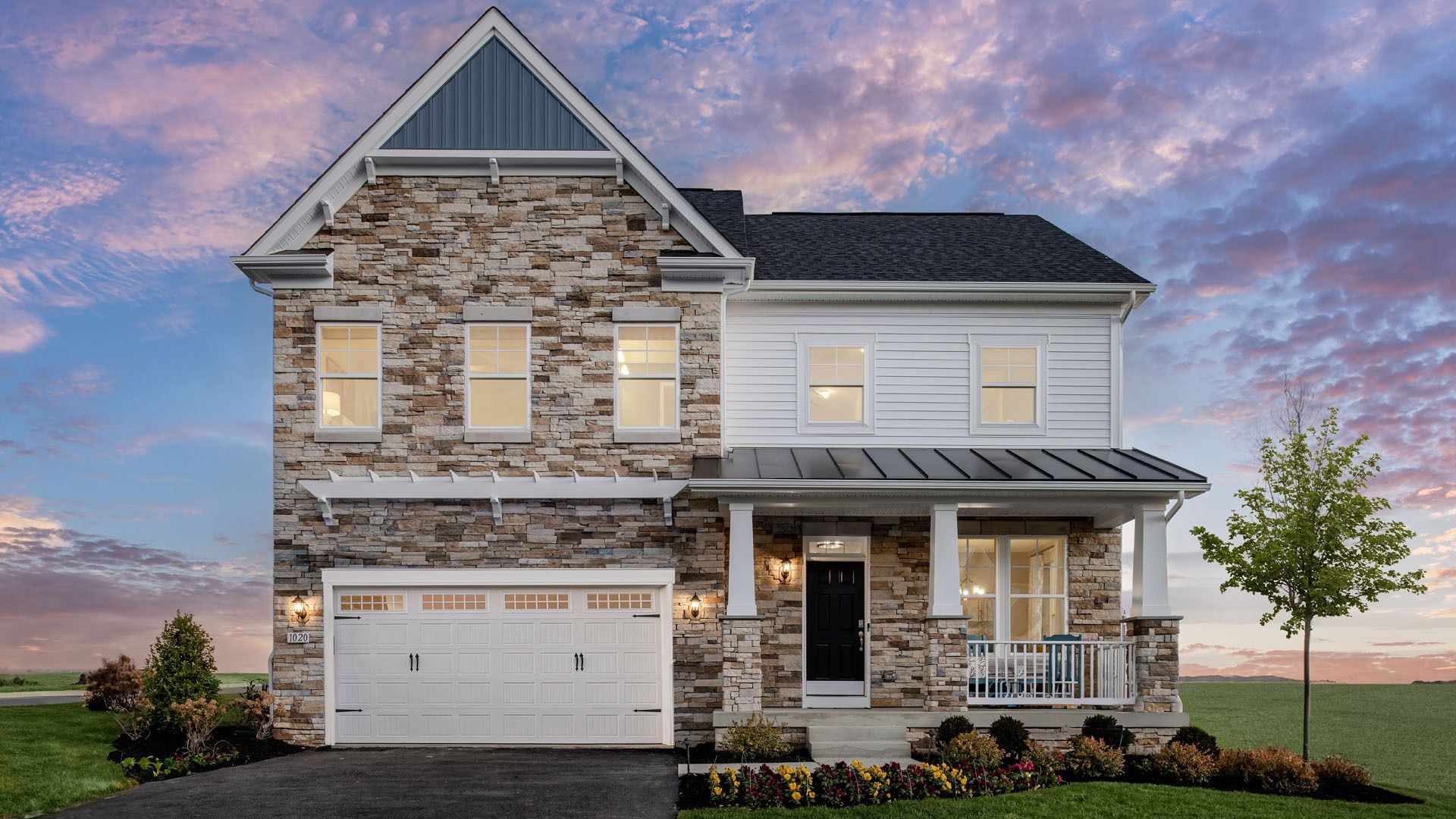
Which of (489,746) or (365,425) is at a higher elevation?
(365,425)

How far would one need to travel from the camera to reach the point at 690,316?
15.5 meters

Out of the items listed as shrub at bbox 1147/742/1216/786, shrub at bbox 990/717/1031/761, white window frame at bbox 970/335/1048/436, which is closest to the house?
white window frame at bbox 970/335/1048/436

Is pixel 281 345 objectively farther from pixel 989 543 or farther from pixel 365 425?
pixel 989 543

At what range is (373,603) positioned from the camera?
15.3 m

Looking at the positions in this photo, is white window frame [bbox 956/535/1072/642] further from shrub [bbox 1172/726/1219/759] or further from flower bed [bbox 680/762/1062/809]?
flower bed [bbox 680/762/1062/809]

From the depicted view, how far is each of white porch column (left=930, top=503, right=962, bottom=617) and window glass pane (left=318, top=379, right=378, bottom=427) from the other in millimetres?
8471

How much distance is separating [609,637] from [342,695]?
4054mm

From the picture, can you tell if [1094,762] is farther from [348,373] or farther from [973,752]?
[348,373]

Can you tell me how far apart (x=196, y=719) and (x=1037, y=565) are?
12491 mm

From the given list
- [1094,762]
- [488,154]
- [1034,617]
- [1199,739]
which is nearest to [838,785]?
[1094,762]

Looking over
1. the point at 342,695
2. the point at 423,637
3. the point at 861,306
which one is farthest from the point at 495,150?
the point at 342,695

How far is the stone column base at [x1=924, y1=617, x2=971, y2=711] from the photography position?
13727mm

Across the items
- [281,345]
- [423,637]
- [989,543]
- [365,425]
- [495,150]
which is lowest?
[423,637]

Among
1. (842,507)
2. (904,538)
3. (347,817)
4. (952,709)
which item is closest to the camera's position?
(347,817)
